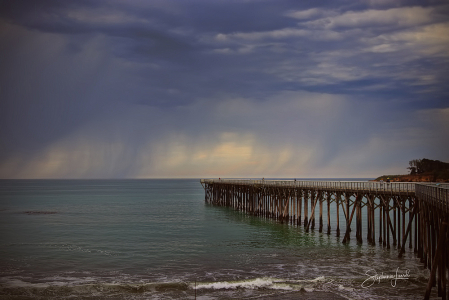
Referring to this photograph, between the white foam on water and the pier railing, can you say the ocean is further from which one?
the pier railing

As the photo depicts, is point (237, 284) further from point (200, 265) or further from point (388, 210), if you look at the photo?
point (388, 210)

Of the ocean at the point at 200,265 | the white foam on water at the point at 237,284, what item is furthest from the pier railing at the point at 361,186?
the white foam on water at the point at 237,284

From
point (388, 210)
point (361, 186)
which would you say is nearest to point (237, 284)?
point (388, 210)

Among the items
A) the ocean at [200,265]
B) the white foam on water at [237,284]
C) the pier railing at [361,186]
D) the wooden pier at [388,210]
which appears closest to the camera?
the wooden pier at [388,210]

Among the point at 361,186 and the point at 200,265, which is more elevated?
the point at 361,186

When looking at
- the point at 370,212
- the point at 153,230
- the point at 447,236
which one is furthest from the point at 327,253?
the point at 153,230

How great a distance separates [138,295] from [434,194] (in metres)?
16.6

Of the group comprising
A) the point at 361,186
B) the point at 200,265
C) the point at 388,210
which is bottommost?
the point at 200,265

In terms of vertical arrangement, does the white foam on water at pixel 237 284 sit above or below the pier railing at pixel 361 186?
below

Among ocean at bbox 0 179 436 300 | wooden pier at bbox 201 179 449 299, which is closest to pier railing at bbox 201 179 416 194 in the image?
wooden pier at bbox 201 179 449 299

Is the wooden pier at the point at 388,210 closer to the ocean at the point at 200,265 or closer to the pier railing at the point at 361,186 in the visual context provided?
the pier railing at the point at 361,186

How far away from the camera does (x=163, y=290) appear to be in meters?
23.3

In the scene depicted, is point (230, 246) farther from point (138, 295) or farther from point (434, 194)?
point (434, 194)

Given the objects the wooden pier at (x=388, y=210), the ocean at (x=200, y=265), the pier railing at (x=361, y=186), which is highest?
the pier railing at (x=361, y=186)
